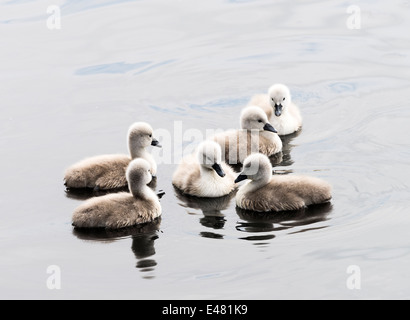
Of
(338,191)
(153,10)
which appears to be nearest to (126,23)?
(153,10)

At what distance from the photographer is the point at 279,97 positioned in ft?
38.0

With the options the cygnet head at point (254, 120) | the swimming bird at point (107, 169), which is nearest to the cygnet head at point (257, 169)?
the swimming bird at point (107, 169)

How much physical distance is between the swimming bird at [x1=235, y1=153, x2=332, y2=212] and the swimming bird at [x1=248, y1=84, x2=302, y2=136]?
6.82 ft

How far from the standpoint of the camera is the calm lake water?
8.32 m

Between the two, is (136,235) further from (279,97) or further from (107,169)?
(279,97)

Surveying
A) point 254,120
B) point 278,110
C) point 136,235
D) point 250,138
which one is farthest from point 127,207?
point 278,110

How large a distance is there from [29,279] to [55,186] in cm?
211

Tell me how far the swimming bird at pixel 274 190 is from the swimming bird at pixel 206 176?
37cm

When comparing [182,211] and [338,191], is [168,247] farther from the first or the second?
[338,191]

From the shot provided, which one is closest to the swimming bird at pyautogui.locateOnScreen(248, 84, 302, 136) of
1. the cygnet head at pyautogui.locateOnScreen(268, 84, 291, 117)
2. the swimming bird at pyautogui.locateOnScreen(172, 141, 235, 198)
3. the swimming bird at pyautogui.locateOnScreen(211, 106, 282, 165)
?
the cygnet head at pyautogui.locateOnScreen(268, 84, 291, 117)

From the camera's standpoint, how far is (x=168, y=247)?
880 cm

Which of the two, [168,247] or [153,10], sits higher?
[153,10]

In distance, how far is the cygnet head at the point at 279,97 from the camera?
11.6m

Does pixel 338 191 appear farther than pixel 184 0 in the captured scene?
No
